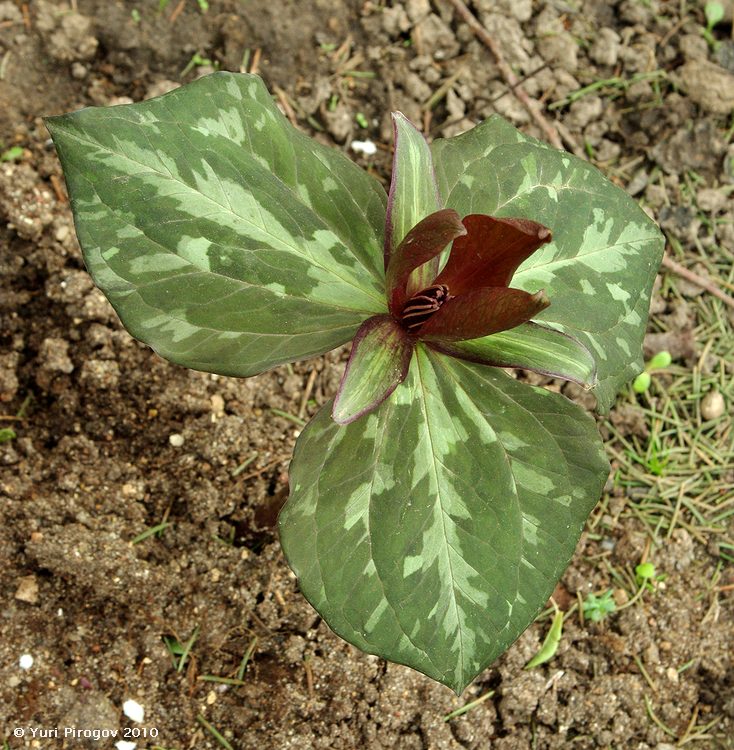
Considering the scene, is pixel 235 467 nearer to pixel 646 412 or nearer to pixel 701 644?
pixel 646 412

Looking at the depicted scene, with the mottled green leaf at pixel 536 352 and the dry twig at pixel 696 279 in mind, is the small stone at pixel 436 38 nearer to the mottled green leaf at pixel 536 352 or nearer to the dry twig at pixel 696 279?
the dry twig at pixel 696 279

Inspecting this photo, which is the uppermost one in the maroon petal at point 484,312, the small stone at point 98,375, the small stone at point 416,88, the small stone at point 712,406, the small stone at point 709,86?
the maroon petal at point 484,312

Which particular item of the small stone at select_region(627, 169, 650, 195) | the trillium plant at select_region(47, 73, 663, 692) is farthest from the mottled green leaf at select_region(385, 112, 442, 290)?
the small stone at select_region(627, 169, 650, 195)

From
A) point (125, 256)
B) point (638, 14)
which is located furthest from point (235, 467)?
point (638, 14)

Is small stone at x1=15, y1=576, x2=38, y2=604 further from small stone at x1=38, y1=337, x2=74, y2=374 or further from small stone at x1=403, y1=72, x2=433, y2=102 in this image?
small stone at x1=403, y1=72, x2=433, y2=102

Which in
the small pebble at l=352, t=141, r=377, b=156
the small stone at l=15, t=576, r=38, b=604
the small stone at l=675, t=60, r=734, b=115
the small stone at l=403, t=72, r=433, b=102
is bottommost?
the small stone at l=15, t=576, r=38, b=604

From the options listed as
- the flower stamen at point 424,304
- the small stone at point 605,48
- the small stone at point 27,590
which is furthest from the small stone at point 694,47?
the small stone at point 27,590
